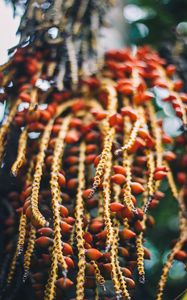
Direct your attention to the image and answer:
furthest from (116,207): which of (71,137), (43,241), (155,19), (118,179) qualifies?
(155,19)

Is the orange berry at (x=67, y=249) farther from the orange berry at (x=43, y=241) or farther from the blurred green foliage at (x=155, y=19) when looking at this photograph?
the blurred green foliage at (x=155, y=19)

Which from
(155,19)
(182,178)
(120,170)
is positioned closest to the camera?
(120,170)

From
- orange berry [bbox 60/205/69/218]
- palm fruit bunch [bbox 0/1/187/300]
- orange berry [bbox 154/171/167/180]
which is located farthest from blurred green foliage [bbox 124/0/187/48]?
orange berry [bbox 60/205/69/218]

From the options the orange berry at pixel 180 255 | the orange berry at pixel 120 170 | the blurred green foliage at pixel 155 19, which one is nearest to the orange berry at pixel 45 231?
the orange berry at pixel 120 170

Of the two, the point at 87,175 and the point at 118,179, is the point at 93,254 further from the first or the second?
the point at 87,175

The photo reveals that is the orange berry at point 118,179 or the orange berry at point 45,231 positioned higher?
the orange berry at point 118,179

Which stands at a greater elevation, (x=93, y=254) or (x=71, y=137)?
(x=71, y=137)

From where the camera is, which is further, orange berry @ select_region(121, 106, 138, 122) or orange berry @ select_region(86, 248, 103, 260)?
orange berry @ select_region(121, 106, 138, 122)

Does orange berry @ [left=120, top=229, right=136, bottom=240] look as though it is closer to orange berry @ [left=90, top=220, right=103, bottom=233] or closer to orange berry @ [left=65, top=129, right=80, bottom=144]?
orange berry @ [left=90, top=220, right=103, bottom=233]

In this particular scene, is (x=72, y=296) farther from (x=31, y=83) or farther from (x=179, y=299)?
(x=31, y=83)
